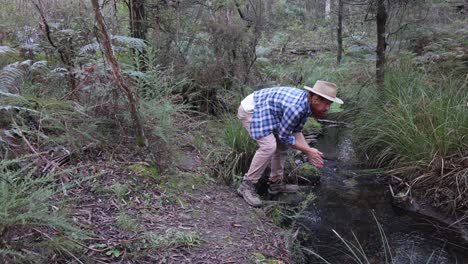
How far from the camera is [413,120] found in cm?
500

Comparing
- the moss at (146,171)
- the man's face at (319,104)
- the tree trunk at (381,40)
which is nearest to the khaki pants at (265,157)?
the man's face at (319,104)

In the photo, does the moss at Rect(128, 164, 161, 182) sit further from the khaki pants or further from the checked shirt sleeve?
the checked shirt sleeve

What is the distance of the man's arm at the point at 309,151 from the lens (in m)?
3.96

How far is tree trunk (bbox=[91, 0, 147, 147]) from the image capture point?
3.11 metres

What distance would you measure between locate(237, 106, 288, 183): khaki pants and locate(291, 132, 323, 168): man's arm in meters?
0.23

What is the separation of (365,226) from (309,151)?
95 centimetres

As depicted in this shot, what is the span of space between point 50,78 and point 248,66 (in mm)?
3446

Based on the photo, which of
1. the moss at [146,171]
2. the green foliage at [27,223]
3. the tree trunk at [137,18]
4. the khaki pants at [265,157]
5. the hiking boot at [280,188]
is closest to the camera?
the green foliage at [27,223]

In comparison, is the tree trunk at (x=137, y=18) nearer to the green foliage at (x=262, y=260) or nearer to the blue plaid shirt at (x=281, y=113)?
the blue plaid shirt at (x=281, y=113)

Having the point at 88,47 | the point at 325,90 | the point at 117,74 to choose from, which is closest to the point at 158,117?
the point at 117,74

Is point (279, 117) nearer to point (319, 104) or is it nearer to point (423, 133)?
point (319, 104)

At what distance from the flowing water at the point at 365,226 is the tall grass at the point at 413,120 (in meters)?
0.49

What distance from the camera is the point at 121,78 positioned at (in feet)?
10.7

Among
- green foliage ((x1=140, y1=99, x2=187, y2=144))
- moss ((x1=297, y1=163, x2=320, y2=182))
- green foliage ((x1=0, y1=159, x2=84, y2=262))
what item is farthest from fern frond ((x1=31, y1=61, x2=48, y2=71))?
moss ((x1=297, y1=163, x2=320, y2=182))
